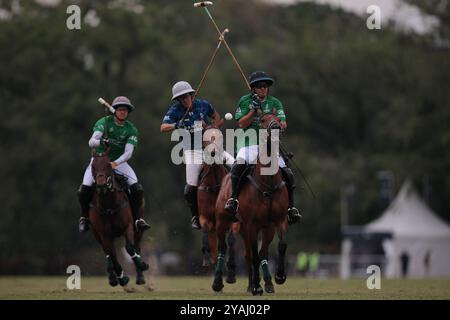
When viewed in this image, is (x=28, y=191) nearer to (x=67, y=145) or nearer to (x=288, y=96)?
(x=67, y=145)

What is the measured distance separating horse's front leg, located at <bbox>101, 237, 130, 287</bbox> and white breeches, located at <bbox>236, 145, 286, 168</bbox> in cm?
308

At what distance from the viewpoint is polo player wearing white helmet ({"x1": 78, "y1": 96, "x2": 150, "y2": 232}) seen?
72.9 feet

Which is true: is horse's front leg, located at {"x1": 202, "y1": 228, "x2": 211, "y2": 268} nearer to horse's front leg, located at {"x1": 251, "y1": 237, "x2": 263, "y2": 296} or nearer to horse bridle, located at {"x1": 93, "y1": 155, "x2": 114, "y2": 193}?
horse bridle, located at {"x1": 93, "y1": 155, "x2": 114, "y2": 193}

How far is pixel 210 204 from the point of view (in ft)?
72.8

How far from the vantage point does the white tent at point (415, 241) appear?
4984cm

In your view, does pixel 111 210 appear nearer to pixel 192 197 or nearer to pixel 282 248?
pixel 192 197

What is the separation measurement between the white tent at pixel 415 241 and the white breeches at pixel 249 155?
30082 mm

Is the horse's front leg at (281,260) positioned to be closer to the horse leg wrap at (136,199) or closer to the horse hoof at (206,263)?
the horse hoof at (206,263)

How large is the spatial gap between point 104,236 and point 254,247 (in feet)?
11.2

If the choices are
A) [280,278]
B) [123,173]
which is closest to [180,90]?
[123,173]

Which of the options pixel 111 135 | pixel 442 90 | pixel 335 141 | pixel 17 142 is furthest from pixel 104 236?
pixel 335 141

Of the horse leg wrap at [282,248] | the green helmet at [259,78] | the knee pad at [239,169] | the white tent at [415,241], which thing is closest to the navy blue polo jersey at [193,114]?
the green helmet at [259,78]

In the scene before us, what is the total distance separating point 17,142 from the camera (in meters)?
64.1

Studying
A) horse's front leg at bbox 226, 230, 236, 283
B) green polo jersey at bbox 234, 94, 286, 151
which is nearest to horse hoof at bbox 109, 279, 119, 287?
horse's front leg at bbox 226, 230, 236, 283
